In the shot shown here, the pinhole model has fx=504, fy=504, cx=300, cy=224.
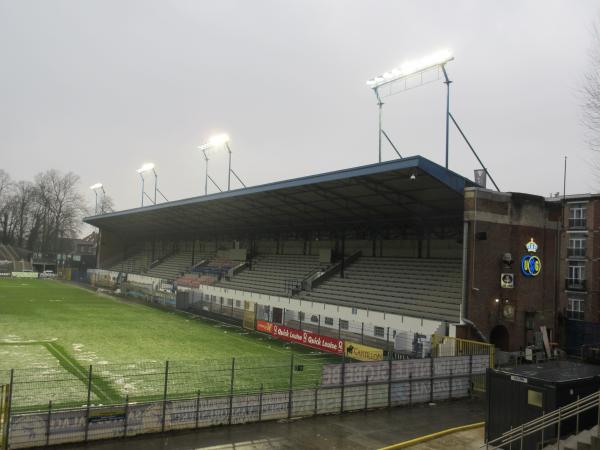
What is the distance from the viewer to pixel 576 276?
138 ft

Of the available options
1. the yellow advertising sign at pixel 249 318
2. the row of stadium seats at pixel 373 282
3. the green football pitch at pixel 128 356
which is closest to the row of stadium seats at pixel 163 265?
the row of stadium seats at pixel 373 282

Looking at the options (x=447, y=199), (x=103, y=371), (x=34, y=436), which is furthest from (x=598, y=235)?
(x=34, y=436)

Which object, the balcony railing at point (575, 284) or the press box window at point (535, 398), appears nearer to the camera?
the press box window at point (535, 398)

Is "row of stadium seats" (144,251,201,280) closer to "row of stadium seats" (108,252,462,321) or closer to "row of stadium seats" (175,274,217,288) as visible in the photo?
"row of stadium seats" (175,274,217,288)

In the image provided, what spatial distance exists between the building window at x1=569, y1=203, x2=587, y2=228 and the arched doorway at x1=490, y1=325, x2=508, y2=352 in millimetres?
20095

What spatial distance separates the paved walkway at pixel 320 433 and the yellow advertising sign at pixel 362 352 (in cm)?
673

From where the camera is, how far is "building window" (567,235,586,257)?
4219cm

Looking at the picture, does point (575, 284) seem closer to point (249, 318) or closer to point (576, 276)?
point (576, 276)

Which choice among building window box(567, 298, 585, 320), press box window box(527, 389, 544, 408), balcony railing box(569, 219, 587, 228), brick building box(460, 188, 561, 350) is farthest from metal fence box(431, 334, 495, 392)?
balcony railing box(569, 219, 587, 228)

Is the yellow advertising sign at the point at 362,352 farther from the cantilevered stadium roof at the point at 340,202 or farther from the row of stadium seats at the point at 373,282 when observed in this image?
the cantilevered stadium roof at the point at 340,202

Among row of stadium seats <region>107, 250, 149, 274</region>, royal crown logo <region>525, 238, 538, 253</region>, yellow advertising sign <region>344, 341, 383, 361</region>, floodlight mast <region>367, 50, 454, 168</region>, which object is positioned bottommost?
yellow advertising sign <region>344, 341, 383, 361</region>

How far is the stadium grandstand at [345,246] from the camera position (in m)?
28.2

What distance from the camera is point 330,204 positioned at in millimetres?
35562

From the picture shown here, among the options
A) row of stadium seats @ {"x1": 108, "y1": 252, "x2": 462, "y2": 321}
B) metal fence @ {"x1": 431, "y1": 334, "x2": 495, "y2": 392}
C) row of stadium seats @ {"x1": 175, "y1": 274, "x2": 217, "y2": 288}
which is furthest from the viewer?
row of stadium seats @ {"x1": 175, "y1": 274, "x2": 217, "y2": 288}
